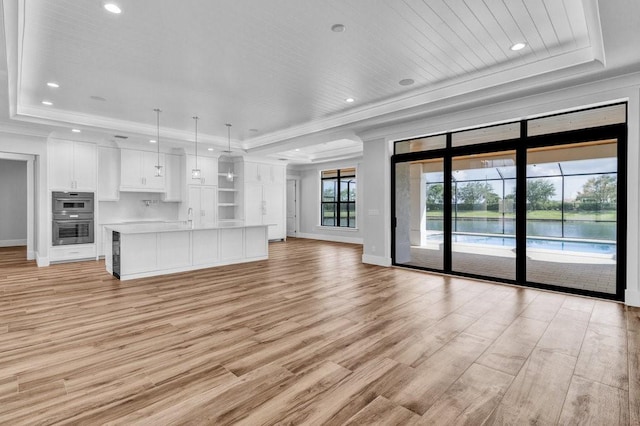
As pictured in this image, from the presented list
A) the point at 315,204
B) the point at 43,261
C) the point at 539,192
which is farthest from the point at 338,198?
the point at 43,261

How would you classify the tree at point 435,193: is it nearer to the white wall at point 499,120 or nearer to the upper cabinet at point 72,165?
the white wall at point 499,120

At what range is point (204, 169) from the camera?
9008 mm

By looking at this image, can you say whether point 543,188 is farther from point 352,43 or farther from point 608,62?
point 352,43

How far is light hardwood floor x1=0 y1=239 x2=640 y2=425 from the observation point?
1974mm

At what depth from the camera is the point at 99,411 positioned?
6.41 feet

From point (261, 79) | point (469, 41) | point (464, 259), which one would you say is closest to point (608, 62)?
point (469, 41)

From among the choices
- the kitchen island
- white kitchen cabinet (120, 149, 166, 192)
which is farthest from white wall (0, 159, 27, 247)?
the kitchen island

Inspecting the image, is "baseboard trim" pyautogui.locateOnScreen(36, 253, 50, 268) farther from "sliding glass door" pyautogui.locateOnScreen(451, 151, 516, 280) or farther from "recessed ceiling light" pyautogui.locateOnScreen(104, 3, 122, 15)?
"sliding glass door" pyautogui.locateOnScreen(451, 151, 516, 280)

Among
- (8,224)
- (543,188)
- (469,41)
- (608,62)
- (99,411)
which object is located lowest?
(99,411)

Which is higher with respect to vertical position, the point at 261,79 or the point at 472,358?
the point at 261,79

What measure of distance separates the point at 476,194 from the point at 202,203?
6774mm

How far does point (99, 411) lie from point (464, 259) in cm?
561

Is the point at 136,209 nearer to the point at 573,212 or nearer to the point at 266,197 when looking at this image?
the point at 266,197

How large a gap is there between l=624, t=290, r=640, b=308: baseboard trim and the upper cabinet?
31.3ft
